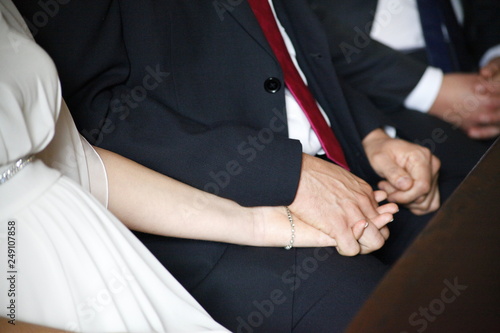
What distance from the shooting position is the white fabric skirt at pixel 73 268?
2.34 feet

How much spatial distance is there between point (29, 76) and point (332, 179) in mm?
640

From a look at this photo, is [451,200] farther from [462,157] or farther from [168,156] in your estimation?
[462,157]

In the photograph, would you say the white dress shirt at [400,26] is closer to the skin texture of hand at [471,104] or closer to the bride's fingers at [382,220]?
the skin texture of hand at [471,104]

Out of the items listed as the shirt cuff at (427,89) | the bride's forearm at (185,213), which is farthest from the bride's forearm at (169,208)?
the shirt cuff at (427,89)

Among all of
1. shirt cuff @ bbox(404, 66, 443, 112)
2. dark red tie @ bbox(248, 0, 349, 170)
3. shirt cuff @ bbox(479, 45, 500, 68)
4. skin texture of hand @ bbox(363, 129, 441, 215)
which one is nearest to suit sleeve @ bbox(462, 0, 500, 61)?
shirt cuff @ bbox(479, 45, 500, 68)

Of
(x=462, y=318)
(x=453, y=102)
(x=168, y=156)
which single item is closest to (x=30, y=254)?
(x=168, y=156)

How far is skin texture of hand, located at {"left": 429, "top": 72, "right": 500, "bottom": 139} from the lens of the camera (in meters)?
1.73

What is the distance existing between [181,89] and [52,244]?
497mm

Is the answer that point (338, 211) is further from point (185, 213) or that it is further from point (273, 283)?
point (185, 213)

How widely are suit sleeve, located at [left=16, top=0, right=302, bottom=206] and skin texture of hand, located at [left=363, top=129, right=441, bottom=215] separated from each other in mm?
385

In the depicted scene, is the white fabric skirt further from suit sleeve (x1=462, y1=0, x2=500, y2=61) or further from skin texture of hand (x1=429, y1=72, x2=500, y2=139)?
suit sleeve (x1=462, y1=0, x2=500, y2=61)

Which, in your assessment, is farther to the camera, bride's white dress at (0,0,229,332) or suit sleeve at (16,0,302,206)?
suit sleeve at (16,0,302,206)

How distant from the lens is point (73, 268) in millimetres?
736

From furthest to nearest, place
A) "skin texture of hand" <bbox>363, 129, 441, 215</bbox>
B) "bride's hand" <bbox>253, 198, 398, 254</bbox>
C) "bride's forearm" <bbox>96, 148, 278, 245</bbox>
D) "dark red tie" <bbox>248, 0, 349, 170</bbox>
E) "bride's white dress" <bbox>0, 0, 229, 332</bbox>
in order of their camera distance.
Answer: "skin texture of hand" <bbox>363, 129, 441, 215</bbox> < "dark red tie" <bbox>248, 0, 349, 170</bbox> < "bride's hand" <bbox>253, 198, 398, 254</bbox> < "bride's forearm" <bbox>96, 148, 278, 245</bbox> < "bride's white dress" <bbox>0, 0, 229, 332</bbox>
